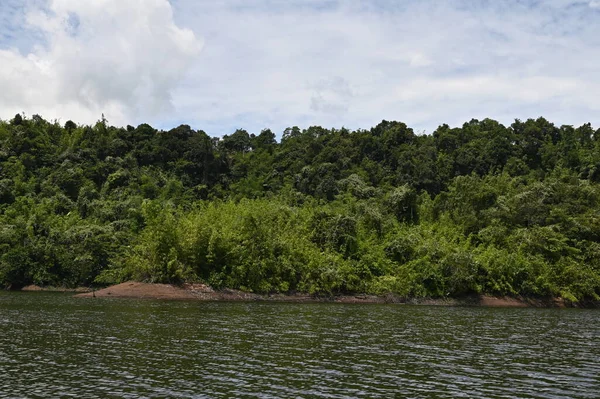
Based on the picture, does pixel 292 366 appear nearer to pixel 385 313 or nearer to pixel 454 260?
pixel 385 313

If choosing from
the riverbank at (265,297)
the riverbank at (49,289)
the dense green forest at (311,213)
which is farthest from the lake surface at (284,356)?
the riverbank at (49,289)

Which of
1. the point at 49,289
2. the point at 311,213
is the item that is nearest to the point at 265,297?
the point at 311,213

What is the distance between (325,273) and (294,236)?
8805mm

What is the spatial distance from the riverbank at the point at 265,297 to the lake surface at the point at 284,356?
17.8m

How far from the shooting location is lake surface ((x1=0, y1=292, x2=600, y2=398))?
70.8 feet

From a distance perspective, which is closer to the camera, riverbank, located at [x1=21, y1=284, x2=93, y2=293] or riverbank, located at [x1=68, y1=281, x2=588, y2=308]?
riverbank, located at [x1=68, y1=281, x2=588, y2=308]

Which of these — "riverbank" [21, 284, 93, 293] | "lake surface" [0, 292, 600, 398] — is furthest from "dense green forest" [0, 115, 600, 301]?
"lake surface" [0, 292, 600, 398]

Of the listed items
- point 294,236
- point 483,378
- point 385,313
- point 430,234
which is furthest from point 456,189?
point 483,378

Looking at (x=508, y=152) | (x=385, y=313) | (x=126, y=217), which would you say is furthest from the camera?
(x=508, y=152)

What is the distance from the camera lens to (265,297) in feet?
226

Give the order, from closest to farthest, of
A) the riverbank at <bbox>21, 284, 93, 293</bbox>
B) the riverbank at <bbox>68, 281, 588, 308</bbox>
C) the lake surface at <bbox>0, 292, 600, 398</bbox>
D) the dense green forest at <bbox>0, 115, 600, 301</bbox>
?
the lake surface at <bbox>0, 292, 600, 398</bbox>
the riverbank at <bbox>68, 281, 588, 308</bbox>
the dense green forest at <bbox>0, 115, 600, 301</bbox>
the riverbank at <bbox>21, 284, 93, 293</bbox>

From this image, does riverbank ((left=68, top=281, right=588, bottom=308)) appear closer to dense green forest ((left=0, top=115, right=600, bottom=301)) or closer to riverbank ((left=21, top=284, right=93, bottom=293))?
dense green forest ((left=0, top=115, right=600, bottom=301))

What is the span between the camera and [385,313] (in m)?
54.6

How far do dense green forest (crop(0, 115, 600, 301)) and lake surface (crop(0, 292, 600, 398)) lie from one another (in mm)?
23484
